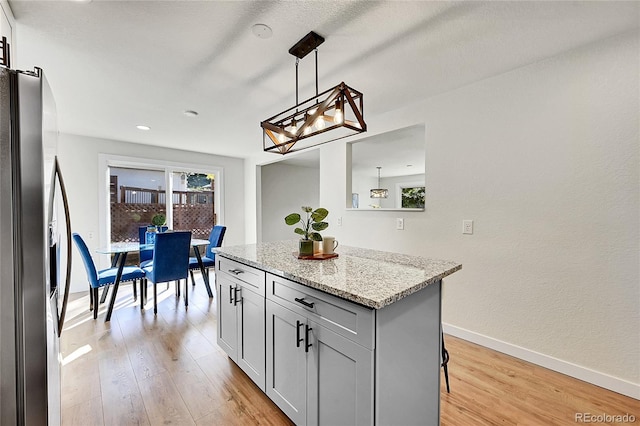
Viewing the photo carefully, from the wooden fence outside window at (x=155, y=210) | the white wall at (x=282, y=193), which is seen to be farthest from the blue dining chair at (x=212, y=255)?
the white wall at (x=282, y=193)

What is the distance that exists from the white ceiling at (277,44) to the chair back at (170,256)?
1.43 metres

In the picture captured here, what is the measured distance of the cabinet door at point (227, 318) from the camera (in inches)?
80.6

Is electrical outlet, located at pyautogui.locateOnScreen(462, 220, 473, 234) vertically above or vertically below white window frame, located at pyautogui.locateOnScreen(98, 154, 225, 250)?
below

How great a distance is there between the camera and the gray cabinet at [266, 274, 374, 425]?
1.15 m

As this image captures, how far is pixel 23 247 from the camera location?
88 cm

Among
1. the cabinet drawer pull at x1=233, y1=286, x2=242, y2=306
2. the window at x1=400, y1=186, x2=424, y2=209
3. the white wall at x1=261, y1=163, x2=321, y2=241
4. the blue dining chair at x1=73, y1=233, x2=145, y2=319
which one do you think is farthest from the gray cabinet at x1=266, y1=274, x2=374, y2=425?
the window at x1=400, y1=186, x2=424, y2=209

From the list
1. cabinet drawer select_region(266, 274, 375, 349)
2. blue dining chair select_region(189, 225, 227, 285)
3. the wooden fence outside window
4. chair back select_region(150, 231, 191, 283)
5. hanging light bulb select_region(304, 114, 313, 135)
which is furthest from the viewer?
the wooden fence outside window

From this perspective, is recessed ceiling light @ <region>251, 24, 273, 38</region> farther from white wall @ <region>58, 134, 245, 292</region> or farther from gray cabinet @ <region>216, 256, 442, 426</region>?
white wall @ <region>58, 134, 245, 292</region>

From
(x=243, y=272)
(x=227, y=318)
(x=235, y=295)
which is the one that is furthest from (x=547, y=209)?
(x=227, y=318)

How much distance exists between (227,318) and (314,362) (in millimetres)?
1061

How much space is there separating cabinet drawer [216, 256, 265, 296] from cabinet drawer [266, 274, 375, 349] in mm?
150

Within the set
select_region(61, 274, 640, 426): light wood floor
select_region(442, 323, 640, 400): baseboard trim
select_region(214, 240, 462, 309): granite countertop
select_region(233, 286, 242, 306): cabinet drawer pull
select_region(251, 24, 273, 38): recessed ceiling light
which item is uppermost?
select_region(251, 24, 273, 38): recessed ceiling light

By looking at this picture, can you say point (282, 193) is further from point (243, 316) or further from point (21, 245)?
point (21, 245)

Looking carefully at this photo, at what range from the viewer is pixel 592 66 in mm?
1902
